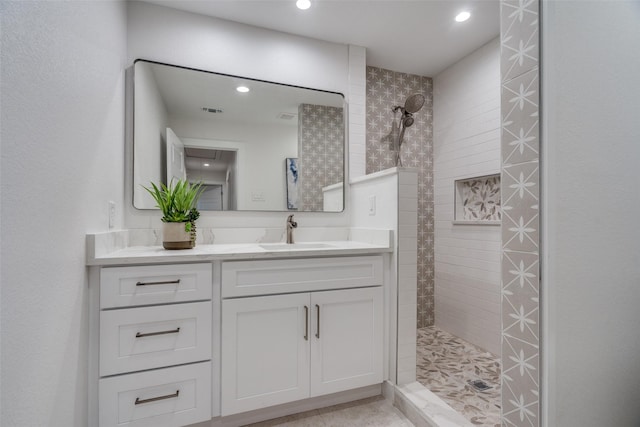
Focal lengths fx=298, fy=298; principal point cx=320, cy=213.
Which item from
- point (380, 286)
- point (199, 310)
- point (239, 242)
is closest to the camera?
point (199, 310)

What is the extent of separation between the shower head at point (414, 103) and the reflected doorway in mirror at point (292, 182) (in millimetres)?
1182

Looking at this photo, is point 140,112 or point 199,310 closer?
point 199,310

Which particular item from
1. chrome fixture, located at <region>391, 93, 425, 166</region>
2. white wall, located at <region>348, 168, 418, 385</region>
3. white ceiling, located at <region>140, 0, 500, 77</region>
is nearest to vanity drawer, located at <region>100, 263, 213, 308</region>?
white wall, located at <region>348, 168, 418, 385</region>

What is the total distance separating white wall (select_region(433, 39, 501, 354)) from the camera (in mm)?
2316

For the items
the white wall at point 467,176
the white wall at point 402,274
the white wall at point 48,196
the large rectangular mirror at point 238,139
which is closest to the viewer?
the white wall at point 48,196

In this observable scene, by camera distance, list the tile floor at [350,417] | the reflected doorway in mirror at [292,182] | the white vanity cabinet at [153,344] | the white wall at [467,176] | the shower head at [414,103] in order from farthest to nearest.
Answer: the shower head at [414,103] → the white wall at [467,176] → the reflected doorway in mirror at [292,182] → the tile floor at [350,417] → the white vanity cabinet at [153,344]

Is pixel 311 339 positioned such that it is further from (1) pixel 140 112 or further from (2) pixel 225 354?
(1) pixel 140 112

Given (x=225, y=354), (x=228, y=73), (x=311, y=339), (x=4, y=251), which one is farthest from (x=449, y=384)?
(x=228, y=73)

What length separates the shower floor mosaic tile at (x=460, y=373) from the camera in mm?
1633

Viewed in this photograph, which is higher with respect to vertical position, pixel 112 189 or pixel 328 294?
pixel 112 189

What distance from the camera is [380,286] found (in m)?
1.80

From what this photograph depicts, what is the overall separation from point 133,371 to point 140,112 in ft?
4.85

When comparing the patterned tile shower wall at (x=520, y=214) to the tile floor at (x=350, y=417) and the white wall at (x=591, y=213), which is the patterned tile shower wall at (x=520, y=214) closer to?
the white wall at (x=591, y=213)

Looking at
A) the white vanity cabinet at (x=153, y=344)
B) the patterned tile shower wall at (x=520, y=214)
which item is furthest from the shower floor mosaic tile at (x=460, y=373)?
the white vanity cabinet at (x=153, y=344)
